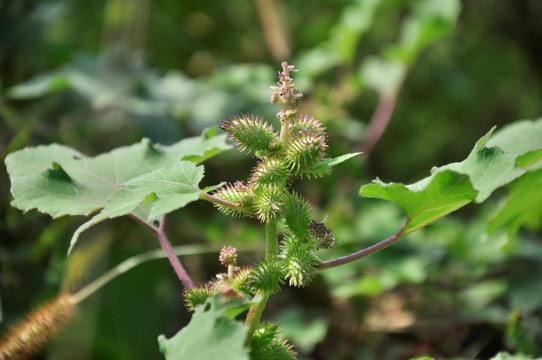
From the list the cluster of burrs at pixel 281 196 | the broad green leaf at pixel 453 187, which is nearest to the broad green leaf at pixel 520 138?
the broad green leaf at pixel 453 187

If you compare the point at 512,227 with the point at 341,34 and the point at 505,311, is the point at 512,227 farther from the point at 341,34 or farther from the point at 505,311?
the point at 341,34

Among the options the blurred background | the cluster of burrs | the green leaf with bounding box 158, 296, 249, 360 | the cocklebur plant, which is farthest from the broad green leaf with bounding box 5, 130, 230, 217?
the blurred background

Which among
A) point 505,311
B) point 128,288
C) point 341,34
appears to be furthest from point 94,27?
point 505,311

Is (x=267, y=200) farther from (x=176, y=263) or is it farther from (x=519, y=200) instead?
(x=519, y=200)

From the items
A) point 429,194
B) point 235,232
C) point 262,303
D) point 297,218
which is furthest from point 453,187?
point 235,232

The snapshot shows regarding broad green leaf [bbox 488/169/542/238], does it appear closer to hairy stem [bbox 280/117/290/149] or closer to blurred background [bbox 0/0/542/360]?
blurred background [bbox 0/0/542/360]

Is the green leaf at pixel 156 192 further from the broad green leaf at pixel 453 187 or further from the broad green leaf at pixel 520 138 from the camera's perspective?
the broad green leaf at pixel 520 138
